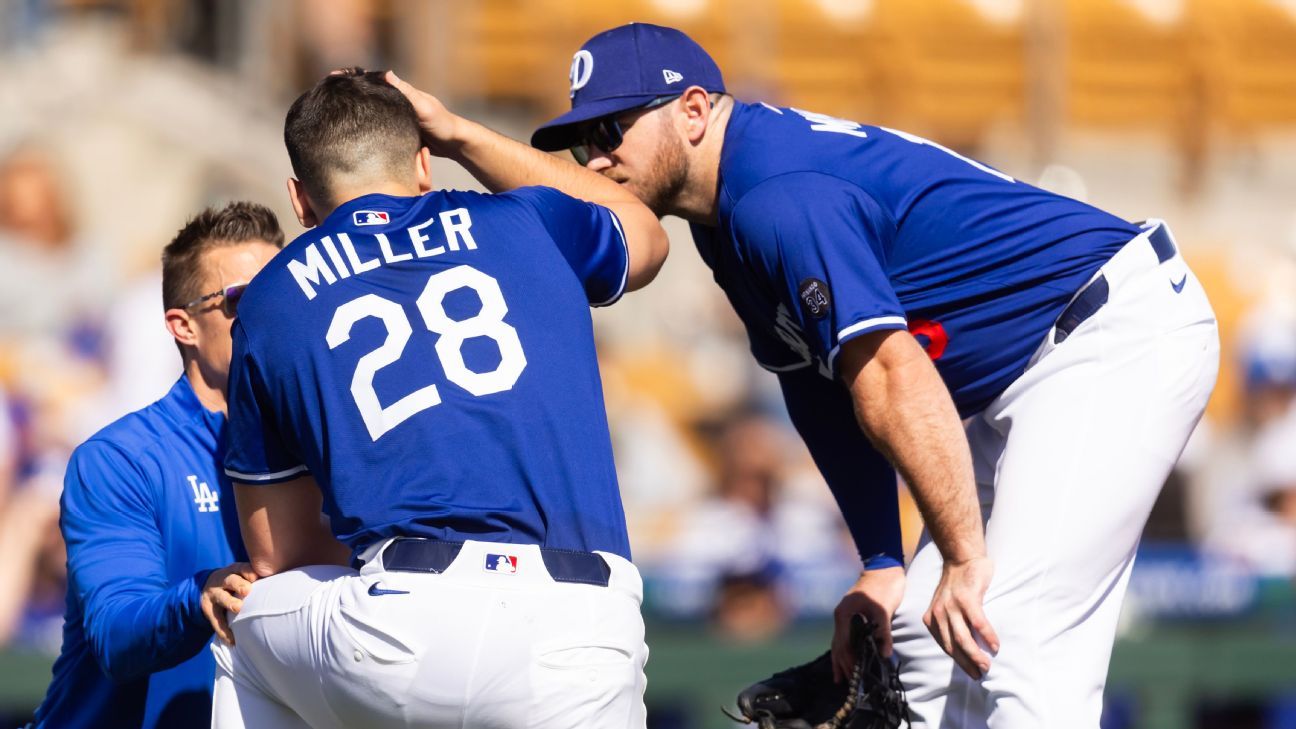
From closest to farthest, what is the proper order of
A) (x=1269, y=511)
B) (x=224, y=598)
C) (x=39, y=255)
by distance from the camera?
(x=224, y=598)
(x=1269, y=511)
(x=39, y=255)

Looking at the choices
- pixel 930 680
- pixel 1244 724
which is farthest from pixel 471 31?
pixel 930 680

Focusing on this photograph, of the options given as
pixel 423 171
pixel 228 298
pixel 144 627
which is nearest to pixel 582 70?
pixel 423 171

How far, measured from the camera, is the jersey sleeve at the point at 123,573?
296 cm

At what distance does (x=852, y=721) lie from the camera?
359 centimetres

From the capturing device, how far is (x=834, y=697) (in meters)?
3.78

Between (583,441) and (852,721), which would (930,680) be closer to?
(852,721)

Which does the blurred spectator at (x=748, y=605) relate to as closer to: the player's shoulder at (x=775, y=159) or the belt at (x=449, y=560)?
the player's shoulder at (x=775, y=159)

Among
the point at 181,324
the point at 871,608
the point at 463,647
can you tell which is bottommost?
the point at 871,608

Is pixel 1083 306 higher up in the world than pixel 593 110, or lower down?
lower down

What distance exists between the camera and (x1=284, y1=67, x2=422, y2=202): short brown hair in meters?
3.06

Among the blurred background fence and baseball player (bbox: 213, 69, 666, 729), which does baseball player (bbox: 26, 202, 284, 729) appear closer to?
baseball player (bbox: 213, 69, 666, 729)

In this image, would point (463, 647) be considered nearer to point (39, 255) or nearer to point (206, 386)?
point (206, 386)

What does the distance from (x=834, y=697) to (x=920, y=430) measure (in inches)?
40.0

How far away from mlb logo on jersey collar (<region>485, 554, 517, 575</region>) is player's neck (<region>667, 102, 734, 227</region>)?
113 centimetres
